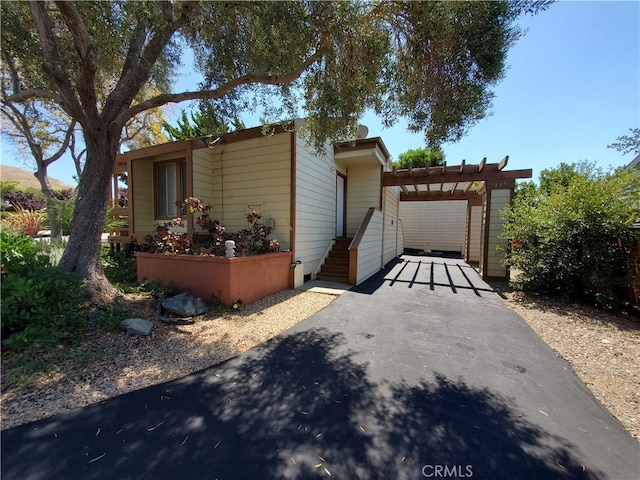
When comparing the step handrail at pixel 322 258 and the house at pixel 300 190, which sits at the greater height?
the house at pixel 300 190

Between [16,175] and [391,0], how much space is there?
56.3 m

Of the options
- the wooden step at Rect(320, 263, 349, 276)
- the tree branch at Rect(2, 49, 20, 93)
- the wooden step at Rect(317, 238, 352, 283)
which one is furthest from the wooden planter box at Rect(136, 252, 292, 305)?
the tree branch at Rect(2, 49, 20, 93)

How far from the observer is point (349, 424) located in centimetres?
202

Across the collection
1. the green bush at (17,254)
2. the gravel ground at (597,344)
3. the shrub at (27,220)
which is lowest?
the gravel ground at (597,344)

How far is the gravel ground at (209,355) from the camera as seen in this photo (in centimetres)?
226

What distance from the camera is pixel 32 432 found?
1.84 metres

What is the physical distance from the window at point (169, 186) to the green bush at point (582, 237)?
9.11 meters

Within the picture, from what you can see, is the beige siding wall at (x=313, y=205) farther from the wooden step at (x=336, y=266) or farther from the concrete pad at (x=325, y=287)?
the concrete pad at (x=325, y=287)

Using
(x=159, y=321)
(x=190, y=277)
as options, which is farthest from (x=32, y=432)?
(x=190, y=277)

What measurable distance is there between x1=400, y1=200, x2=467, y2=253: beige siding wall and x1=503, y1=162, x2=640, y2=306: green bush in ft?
29.8

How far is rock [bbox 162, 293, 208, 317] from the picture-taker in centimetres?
427

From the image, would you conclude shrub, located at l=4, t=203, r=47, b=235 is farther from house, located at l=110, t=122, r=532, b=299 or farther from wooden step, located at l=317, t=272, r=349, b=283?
wooden step, located at l=317, t=272, r=349, b=283

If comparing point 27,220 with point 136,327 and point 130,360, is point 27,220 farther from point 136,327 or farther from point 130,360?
point 130,360

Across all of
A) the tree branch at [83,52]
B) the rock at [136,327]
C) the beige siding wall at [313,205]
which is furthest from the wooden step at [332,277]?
the tree branch at [83,52]
